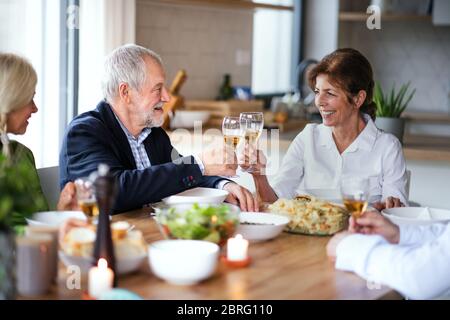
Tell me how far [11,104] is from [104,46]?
190cm

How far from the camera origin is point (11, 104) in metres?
2.34

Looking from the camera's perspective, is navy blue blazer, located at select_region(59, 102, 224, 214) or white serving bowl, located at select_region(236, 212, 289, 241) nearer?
white serving bowl, located at select_region(236, 212, 289, 241)

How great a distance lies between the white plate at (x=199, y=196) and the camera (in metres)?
2.44

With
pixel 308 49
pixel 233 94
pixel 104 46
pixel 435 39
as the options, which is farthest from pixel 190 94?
pixel 435 39

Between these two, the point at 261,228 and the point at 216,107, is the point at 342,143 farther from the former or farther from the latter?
the point at 216,107

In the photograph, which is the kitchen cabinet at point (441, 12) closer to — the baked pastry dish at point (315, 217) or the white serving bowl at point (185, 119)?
the white serving bowl at point (185, 119)

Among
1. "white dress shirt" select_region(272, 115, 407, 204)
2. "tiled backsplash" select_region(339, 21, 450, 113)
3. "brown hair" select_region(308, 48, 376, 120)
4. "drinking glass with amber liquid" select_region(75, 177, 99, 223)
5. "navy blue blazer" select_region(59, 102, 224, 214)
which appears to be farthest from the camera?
"tiled backsplash" select_region(339, 21, 450, 113)

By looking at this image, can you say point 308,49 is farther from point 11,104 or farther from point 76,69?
point 11,104

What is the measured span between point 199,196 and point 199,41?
2800 mm

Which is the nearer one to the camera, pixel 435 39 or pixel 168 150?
pixel 168 150

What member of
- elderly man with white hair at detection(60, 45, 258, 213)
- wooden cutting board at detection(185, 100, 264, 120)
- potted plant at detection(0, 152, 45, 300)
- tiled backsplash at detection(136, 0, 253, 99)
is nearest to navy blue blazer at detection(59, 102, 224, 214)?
elderly man with white hair at detection(60, 45, 258, 213)

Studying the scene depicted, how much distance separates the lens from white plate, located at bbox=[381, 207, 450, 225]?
2.26 m

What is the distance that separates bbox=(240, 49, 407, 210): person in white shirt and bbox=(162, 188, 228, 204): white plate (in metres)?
0.50

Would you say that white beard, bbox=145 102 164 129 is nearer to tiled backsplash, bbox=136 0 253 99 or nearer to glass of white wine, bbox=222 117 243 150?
glass of white wine, bbox=222 117 243 150
